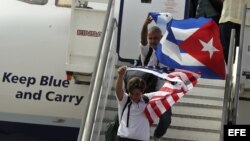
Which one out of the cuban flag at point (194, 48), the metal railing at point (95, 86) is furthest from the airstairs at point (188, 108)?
the cuban flag at point (194, 48)

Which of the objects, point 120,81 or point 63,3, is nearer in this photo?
point 120,81

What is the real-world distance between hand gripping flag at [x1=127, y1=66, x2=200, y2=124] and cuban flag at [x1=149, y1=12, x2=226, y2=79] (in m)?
0.26

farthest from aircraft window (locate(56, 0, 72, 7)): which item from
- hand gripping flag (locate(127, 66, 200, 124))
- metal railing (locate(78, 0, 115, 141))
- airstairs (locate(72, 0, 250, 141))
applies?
hand gripping flag (locate(127, 66, 200, 124))

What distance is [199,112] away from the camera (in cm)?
888

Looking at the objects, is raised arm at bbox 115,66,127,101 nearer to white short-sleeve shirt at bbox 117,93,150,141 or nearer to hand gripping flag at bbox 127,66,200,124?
white short-sleeve shirt at bbox 117,93,150,141

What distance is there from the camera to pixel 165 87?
7.38 metres

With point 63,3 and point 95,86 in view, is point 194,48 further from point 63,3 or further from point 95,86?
point 63,3

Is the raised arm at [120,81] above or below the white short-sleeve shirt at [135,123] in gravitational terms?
above

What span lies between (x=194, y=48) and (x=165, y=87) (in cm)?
113

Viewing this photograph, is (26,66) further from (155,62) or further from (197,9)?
(197,9)

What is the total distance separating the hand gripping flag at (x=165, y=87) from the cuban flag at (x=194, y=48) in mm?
262

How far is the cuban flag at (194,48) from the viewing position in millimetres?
8062

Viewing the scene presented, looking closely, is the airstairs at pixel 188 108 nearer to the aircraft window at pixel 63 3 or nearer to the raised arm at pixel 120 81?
the raised arm at pixel 120 81

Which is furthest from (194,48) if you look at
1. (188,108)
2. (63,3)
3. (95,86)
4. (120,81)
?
(63,3)
